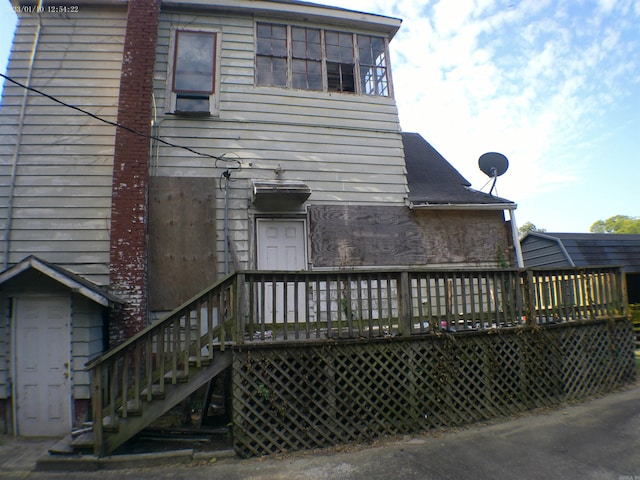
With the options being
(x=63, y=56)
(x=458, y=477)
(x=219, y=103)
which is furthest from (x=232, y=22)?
(x=458, y=477)

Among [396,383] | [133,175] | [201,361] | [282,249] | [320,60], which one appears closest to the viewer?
[201,361]

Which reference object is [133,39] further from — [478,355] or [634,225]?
[634,225]

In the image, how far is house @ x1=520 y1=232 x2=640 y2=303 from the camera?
11.2 metres

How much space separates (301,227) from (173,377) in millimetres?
3612

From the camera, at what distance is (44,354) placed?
5273 millimetres

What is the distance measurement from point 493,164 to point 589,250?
19.6 feet

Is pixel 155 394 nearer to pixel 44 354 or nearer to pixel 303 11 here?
pixel 44 354

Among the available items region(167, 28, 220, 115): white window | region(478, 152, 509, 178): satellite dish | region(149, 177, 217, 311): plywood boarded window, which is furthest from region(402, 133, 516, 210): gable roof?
region(167, 28, 220, 115): white window

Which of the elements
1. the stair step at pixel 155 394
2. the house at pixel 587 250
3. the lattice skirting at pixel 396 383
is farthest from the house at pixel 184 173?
the house at pixel 587 250

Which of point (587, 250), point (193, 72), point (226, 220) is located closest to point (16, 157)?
point (193, 72)

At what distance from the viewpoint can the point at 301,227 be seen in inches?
272
